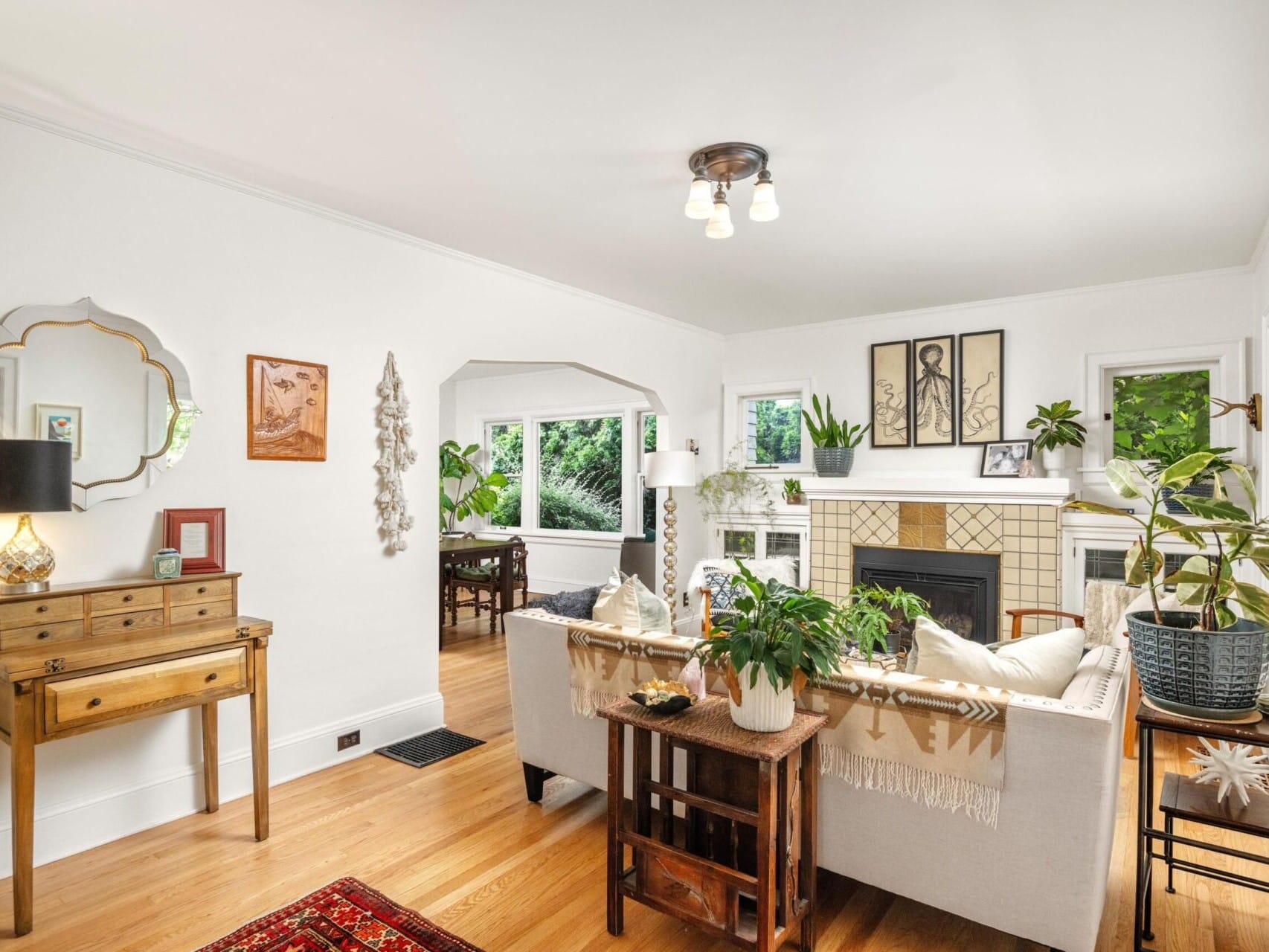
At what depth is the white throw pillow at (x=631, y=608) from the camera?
2.93m

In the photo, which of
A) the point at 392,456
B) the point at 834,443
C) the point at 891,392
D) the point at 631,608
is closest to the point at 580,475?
the point at 834,443

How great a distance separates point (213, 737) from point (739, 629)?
7.31ft

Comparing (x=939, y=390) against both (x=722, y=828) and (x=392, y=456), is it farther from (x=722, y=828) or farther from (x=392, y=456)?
(x=722, y=828)

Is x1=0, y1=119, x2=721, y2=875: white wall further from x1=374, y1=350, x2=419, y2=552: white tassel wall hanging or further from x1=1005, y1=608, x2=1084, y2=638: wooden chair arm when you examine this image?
x1=1005, y1=608, x2=1084, y2=638: wooden chair arm

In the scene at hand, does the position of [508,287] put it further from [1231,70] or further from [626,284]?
[1231,70]

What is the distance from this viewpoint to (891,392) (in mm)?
5398

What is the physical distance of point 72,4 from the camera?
6.19 feet

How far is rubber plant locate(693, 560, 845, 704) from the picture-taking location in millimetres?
1913

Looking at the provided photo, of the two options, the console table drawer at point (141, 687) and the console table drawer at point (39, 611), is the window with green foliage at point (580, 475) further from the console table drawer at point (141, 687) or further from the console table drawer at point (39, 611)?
the console table drawer at point (39, 611)

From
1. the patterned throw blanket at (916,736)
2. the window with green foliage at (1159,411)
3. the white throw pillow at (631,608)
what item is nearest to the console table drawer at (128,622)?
the white throw pillow at (631,608)

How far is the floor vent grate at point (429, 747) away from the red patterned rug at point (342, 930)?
112 cm

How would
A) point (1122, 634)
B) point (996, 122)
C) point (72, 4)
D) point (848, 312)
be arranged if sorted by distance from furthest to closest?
1. point (848, 312)
2. point (1122, 634)
3. point (996, 122)
4. point (72, 4)

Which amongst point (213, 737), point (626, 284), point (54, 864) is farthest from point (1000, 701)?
point (626, 284)

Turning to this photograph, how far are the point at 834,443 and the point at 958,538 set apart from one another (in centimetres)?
110
